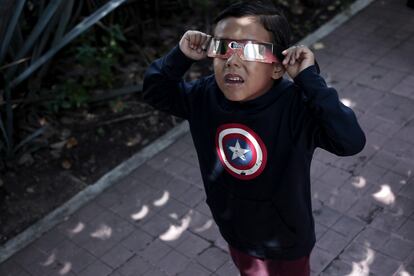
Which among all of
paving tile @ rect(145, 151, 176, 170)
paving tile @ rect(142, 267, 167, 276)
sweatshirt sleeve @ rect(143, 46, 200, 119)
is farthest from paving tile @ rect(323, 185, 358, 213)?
sweatshirt sleeve @ rect(143, 46, 200, 119)

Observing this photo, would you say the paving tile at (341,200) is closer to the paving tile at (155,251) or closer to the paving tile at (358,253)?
the paving tile at (358,253)

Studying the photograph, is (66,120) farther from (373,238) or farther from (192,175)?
(373,238)

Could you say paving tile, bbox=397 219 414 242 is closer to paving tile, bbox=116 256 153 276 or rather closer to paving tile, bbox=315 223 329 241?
paving tile, bbox=315 223 329 241

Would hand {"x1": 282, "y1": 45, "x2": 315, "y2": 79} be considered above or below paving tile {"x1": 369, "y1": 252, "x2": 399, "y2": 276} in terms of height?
above

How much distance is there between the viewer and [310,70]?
7.16 feet

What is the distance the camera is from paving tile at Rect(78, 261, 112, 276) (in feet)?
12.6

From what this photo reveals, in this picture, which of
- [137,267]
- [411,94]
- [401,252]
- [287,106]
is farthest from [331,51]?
[287,106]

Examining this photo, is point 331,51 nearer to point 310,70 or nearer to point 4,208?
point 4,208

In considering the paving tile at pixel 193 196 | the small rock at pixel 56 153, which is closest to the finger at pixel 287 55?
the paving tile at pixel 193 196

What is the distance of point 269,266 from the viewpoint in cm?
269

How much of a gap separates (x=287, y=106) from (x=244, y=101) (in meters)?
0.17

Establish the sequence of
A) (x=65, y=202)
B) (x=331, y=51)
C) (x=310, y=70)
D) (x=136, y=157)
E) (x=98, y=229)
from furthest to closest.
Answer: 1. (x=331, y=51)
2. (x=136, y=157)
3. (x=65, y=202)
4. (x=98, y=229)
5. (x=310, y=70)

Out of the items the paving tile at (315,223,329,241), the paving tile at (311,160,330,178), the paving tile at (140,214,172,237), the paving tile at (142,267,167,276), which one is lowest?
the paving tile at (311,160,330,178)

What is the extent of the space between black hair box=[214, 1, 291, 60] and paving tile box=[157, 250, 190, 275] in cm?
195
